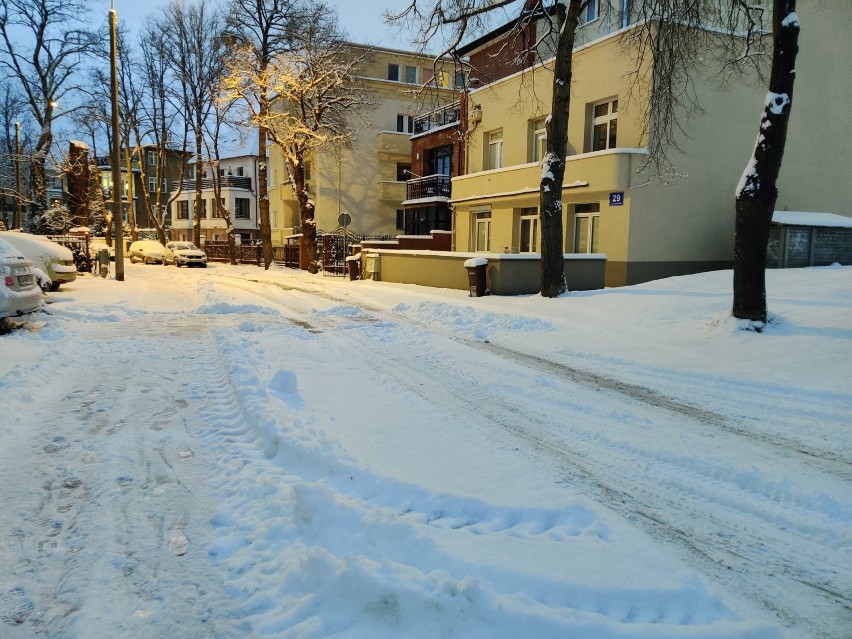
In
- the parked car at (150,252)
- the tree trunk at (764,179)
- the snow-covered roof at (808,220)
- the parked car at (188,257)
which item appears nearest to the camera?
the tree trunk at (764,179)

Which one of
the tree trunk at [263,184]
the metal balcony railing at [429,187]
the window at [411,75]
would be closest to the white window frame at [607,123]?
the metal balcony railing at [429,187]

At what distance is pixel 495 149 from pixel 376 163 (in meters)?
16.2

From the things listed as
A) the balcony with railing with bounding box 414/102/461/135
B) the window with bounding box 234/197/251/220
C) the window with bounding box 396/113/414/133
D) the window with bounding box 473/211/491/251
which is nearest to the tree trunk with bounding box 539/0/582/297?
the window with bounding box 473/211/491/251

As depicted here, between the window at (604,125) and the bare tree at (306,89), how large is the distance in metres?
12.0

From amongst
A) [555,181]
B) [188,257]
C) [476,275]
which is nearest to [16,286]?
[476,275]

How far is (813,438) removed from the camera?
5109mm

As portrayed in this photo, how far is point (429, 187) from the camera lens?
111ft

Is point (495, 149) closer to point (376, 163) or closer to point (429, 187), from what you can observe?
point (429, 187)

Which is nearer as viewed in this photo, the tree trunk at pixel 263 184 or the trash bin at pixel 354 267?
the trash bin at pixel 354 267

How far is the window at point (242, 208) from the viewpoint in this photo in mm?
60000

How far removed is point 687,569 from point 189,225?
71056mm

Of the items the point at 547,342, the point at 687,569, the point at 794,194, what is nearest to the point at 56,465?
the point at 687,569

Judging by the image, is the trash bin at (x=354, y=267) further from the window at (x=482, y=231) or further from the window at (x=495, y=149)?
the window at (x=495, y=149)

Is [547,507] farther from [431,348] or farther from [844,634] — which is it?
[431,348]
